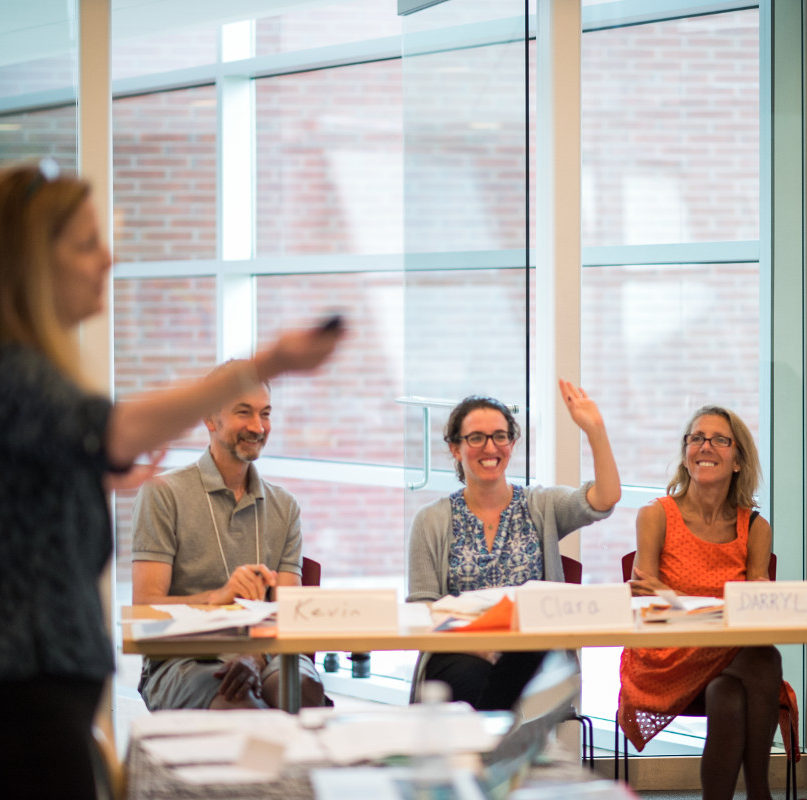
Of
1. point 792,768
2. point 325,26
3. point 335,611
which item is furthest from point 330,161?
point 792,768

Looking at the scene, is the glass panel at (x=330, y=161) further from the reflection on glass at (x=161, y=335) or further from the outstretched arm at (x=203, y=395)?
the outstretched arm at (x=203, y=395)

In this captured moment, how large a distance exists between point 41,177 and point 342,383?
12.9ft

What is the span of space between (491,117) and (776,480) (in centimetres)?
152

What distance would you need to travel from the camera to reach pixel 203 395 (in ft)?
3.69

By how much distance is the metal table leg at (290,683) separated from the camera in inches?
91.1

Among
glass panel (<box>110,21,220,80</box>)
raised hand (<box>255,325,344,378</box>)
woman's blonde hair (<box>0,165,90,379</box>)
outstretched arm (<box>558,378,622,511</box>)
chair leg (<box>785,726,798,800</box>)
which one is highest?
glass panel (<box>110,21,220,80</box>)

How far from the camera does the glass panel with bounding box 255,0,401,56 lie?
15.3ft

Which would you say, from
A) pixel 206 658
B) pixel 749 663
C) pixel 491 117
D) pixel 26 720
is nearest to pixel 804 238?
pixel 491 117

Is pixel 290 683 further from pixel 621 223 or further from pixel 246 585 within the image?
pixel 621 223

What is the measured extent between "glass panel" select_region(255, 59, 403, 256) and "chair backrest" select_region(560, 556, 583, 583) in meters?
2.17

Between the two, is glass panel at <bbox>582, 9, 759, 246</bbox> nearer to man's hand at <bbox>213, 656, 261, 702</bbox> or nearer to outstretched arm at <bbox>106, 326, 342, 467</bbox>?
man's hand at <bbox>213, 656, 261, 702</bbox>

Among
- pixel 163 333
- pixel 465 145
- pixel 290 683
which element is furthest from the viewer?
pixel 163 333

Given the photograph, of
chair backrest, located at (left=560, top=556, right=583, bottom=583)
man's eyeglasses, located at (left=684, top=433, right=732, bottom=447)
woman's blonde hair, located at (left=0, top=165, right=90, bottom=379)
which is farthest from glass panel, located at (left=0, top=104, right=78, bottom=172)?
woman's blonde hair, located at (left=0, top=165, right=90, bottom=379)

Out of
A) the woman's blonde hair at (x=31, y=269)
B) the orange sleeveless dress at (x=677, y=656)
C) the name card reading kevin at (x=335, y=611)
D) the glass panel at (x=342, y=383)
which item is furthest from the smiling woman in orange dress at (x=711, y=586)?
the glass panel at (x=342, y=383)
